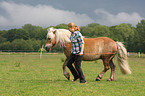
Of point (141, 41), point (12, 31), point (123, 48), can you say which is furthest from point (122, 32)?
point (123, 48)

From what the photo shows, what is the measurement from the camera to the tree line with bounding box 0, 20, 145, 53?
4465 cm

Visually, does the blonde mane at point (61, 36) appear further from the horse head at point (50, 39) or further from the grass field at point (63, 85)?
the grass field at point (63, 85)

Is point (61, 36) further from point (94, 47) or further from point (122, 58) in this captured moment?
point (122, 58)

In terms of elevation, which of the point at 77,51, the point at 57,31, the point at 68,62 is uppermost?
the point at 57,31

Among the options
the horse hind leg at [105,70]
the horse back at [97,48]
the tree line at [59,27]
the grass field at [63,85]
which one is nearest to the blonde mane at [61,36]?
the horse back at [97,48]

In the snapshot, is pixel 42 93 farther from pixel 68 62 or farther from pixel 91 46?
pixel 91 46

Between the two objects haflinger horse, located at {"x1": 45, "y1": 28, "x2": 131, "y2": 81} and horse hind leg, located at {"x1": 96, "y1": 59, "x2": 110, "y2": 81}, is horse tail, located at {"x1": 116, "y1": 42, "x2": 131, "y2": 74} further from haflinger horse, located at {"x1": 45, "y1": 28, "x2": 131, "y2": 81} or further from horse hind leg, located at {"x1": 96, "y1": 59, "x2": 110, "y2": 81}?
horse hind leg, located at {"x1": 96, "y1": 59, "x2": 110, "y2": 81}

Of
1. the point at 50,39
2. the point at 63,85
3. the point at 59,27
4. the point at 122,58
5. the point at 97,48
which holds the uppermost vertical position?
the point at 59,27

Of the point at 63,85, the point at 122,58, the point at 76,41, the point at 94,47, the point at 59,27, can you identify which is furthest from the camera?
the point at 59,27

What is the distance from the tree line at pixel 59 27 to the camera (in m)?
44.7

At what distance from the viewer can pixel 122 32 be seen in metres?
82.9

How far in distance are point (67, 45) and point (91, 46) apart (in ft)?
3.06

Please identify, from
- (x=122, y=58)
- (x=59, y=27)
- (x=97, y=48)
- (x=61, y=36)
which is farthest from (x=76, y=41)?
(x=59, y=27)

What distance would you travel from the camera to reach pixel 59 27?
52.7m
